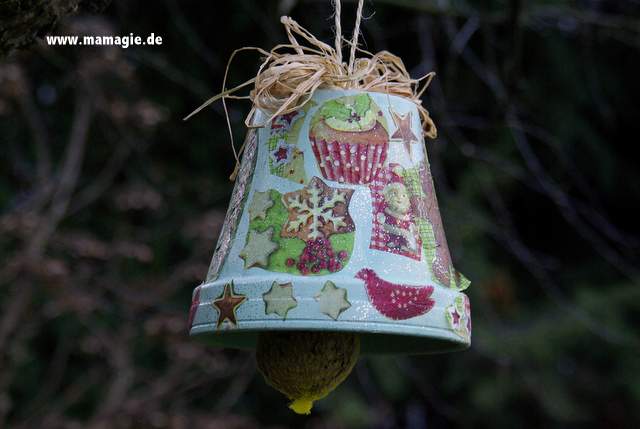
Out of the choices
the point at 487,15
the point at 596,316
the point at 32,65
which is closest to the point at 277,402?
the point at 596,316

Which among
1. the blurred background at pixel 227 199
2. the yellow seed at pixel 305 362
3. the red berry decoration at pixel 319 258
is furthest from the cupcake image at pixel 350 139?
the blurred background at pixel 227 199

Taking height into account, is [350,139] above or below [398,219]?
above

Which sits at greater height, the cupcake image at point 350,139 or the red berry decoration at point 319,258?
the cupcake image at point 350,139

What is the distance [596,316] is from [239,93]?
205cm

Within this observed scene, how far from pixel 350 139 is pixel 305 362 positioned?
13.7 inches

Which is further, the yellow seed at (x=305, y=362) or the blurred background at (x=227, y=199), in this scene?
the blurred background at (x=227, y=199)

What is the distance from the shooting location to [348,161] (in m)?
1.46

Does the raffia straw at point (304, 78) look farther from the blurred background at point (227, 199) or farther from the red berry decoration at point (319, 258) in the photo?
the blurred background at point (227, 199)

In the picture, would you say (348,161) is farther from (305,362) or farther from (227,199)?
(227,199)

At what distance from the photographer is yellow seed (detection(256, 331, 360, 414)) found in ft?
4.79

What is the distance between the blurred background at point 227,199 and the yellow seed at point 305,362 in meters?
1.20

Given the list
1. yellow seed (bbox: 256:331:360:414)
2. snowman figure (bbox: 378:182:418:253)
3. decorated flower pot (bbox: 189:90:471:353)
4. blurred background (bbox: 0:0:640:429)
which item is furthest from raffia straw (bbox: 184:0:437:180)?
blurred background (bbox: 0:0:640:429)

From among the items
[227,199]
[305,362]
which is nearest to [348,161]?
[305,362]

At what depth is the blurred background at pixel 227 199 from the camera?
318cm
